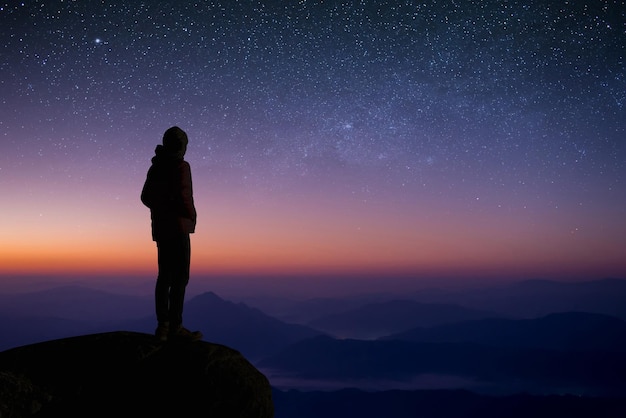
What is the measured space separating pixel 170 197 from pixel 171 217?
30cm

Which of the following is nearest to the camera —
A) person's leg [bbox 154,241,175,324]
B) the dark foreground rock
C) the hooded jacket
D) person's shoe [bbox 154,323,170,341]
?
the dark foreground rock

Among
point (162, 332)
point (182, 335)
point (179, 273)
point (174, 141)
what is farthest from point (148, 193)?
point (182, 335)

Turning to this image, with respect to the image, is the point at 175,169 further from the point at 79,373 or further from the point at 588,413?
the point at 588,413

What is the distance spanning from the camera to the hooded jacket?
21.4ft

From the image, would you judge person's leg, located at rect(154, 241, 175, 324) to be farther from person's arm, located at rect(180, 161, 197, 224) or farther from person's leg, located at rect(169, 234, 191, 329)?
person's arm, located at rect(180, 161, 197, 224)

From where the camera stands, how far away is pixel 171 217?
6512mm

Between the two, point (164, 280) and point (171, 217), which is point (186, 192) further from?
point (164, 280)

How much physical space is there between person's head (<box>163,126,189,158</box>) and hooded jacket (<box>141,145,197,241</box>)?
2cm

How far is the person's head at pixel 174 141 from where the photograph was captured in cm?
660

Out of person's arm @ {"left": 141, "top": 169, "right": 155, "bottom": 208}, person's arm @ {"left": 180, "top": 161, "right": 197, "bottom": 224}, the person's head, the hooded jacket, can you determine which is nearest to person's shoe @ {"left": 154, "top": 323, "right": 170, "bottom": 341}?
the hooded jacket

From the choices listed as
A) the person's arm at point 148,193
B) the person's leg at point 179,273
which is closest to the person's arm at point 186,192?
the person's leg at point 179,273

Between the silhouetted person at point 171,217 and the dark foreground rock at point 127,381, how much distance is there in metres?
0.45

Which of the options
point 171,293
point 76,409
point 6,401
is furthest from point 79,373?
point 171,293

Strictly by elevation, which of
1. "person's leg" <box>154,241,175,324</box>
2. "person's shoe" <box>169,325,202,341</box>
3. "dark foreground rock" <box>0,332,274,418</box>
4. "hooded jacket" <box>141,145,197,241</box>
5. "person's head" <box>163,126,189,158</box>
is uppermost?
"person's head" <box>163,126,189,158</box>
